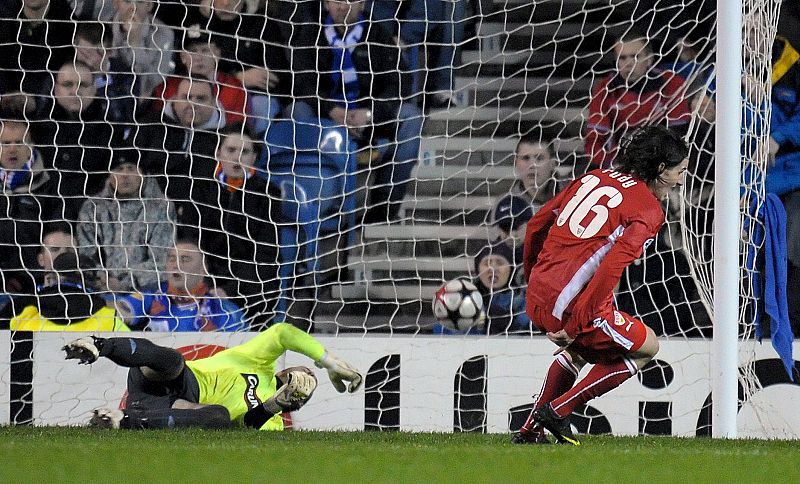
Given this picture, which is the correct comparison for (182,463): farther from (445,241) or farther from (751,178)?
(445,241)

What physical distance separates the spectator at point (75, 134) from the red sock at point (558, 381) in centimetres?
310

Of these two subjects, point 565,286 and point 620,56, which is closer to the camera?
point 565,286

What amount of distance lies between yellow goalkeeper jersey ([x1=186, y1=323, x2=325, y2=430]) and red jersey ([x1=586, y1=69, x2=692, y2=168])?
6.22 feet

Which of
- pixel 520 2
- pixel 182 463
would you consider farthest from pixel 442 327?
pixel 182 463

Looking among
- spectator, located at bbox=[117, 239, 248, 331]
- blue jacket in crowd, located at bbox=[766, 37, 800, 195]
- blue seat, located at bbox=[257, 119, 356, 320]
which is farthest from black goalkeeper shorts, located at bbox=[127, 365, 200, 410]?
blue jacket in crowd, located at bbox=[766, 37, 800, 195]

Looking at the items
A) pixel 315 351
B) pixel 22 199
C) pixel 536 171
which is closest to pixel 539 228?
pixel 315 351

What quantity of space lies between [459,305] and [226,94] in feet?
6.58

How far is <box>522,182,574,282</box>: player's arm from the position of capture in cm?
395

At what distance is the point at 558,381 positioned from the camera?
13.1 ft

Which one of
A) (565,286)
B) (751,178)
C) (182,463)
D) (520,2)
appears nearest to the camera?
(182,463)

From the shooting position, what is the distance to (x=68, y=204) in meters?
6.11

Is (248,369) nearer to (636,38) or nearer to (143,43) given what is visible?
(143,43)

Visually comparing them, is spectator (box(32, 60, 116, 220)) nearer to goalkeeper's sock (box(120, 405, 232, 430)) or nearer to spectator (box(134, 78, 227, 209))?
spectator (box(134, 78, 227, 209))

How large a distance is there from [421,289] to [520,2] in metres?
1.88
